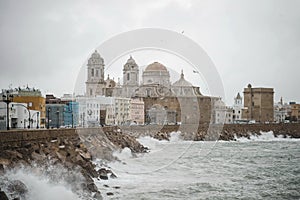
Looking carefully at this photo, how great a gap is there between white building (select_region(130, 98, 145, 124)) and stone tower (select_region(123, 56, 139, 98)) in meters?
2.28

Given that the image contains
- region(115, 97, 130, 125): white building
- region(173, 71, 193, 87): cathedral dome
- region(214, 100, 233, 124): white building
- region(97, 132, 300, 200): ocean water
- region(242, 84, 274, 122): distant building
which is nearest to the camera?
region(97, 132, 300, 200): ocean water

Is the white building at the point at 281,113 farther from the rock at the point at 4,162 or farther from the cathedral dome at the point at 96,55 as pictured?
the rock at the point at 4,162

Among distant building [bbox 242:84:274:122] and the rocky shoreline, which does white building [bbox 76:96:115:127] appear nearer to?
the rocky shoreline

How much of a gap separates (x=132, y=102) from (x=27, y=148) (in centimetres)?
5120

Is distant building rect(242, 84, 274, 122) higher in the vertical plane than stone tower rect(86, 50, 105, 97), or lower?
lower

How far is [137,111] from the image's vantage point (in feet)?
241

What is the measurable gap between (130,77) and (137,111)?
5521 millimetres

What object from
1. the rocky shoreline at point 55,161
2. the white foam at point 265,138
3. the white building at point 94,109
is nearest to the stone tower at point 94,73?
the white building at point 94,109

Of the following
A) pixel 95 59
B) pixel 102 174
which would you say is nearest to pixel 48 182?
pixel 102 174

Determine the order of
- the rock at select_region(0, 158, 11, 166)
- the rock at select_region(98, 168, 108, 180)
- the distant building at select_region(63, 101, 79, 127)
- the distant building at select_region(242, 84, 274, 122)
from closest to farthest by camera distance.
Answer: the rock at select_region(0, 158, 11, 166), the rock at select_region(98, 168, 108, 180), the distant building at select_region(63, 101, 79, 127), the distant building at select_region(242, 84, 274, 122)

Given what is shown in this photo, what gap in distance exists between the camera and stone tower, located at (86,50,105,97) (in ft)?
227

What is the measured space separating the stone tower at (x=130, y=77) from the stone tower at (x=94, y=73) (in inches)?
192

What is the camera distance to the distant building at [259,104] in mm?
87312

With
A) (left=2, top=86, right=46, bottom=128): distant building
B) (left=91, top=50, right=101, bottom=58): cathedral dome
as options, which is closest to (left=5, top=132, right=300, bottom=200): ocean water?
(left=2, top=86, right=46, bottom=128): distant building
